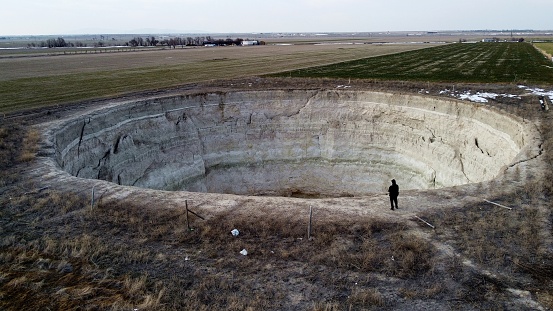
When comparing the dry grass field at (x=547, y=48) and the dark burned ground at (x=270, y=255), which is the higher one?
the dry grass field at (x=547, y=48)

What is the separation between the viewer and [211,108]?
32.6 m

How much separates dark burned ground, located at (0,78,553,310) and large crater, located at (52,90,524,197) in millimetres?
11124

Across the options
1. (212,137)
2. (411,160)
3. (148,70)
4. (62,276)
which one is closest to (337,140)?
(411,160)

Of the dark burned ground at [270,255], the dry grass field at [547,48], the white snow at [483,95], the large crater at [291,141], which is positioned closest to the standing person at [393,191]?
the dark burned ground at [270,255]

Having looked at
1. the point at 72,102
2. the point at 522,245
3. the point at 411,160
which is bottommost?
the point at 411,160

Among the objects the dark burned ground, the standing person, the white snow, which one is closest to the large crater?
the white snow

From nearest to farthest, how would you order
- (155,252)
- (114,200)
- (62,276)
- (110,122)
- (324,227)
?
(62,276) < (155,252) < (324,227) < (114,200) < (110,122)

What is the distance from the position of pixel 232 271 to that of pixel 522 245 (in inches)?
322

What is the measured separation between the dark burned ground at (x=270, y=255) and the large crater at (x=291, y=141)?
11.1m

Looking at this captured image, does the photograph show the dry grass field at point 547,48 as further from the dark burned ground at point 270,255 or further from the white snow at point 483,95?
the dark burned ground at point 270,255

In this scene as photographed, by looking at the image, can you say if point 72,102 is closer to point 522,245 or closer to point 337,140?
point 337,140

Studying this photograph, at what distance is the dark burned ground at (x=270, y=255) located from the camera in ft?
29.5

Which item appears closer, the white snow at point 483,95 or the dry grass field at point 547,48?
the white snow at point 483,95

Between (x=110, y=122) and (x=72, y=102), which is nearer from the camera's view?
(x=110, y=122)
